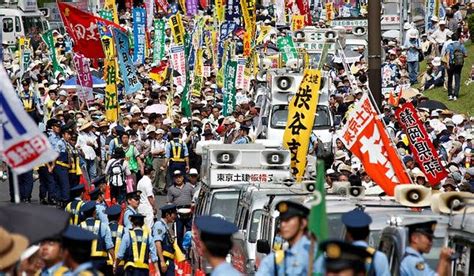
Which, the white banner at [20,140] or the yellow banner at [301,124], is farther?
the yellow banner at [301,124]

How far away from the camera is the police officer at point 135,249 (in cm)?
1933

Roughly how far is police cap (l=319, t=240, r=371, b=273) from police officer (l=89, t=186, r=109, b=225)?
10322mm

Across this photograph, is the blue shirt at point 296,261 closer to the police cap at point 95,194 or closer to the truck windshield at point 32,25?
the police cap at point 95,194

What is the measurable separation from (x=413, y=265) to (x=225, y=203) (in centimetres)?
868

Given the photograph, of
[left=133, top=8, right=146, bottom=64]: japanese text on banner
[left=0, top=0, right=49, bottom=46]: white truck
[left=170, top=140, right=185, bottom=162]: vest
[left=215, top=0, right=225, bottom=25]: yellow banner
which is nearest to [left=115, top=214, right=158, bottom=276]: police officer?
[left=170, top=140, right=185, bottom=162]: vest

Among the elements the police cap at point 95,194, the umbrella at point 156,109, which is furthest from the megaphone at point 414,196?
the umbrella at point 156,109

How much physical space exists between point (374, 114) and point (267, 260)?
8271 mm

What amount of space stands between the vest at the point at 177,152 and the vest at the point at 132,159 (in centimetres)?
138

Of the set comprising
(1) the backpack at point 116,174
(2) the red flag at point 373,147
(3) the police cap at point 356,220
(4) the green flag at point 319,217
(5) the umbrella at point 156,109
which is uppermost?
(4) the green flag at point 319,217

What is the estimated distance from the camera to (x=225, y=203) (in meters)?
20.0

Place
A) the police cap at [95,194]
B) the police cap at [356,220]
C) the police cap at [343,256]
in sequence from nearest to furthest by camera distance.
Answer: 1. the police cap at [343,256]
2. the police cap at [356,220]
3. the police cap at [95,194]

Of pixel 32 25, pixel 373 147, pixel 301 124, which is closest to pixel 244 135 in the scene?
pixel 301 124

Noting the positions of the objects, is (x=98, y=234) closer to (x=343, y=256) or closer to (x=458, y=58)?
(x=343, y=256)

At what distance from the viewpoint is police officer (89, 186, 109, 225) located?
19.9 metres
